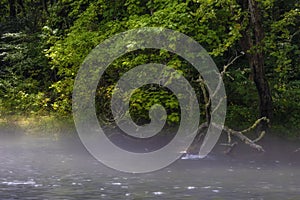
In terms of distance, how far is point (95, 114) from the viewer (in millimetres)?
18297

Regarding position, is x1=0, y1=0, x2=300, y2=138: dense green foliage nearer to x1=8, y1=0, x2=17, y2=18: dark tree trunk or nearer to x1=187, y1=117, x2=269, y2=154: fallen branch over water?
x1=187, y1=117, x2=269, y2=154: fallen branch over water

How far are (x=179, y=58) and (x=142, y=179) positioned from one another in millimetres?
5153

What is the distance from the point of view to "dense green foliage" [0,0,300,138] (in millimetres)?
16516

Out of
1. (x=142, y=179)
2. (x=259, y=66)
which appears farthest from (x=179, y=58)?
(x=142, y=179)

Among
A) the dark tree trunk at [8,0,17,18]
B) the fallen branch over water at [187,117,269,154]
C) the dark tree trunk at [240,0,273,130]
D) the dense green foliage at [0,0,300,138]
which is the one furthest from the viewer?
the dark tree trunk at [8,0,17,18]

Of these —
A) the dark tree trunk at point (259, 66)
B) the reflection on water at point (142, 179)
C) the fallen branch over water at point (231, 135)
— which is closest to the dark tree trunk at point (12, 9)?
the reflection on water at point (142, 179)

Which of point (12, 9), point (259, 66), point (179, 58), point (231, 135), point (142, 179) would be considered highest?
point (12, 9)

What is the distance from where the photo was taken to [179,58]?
1673cm

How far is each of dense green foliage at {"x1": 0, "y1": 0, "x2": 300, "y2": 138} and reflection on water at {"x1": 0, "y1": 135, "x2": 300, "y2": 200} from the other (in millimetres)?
2632

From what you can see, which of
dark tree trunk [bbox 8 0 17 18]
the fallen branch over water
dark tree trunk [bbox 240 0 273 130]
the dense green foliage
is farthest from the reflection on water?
A: dark tree trunk [bbox 8 0 17 18]

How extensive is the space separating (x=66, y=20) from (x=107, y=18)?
3.93 meters

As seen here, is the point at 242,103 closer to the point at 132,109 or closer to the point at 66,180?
the point at 132,109

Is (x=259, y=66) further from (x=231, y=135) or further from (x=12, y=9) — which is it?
(x=12, y=9)

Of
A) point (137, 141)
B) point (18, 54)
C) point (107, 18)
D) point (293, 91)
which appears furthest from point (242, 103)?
point (18, 54)
